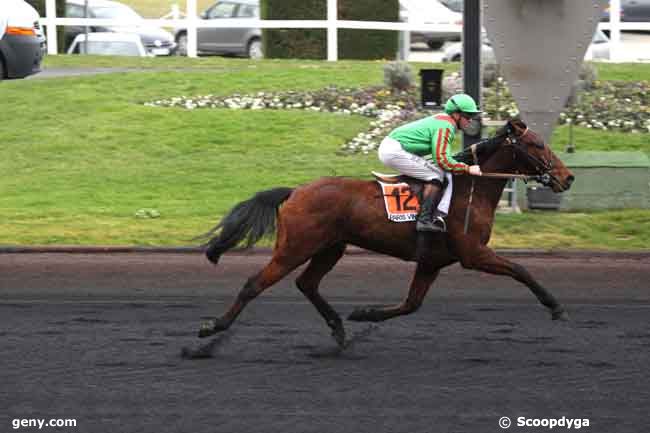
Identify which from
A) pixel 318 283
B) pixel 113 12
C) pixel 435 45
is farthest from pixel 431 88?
pixel 435 45

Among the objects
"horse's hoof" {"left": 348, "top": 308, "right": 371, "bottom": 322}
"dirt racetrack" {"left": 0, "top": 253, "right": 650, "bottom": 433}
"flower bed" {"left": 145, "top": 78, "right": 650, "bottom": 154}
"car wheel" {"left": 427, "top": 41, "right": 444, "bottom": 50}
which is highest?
"car wheel" {"left": 427, "top": 41, "right": 444, "bottom": 50}

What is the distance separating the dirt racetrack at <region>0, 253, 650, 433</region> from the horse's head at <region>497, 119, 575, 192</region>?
3.92 feet

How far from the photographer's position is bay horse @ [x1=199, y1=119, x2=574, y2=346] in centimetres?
855

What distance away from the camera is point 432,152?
8.79 meters

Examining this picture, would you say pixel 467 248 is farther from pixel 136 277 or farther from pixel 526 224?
pixel 526 224

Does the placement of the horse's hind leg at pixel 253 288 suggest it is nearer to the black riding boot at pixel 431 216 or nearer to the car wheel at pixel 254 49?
the black riding boot at pixel 431 216

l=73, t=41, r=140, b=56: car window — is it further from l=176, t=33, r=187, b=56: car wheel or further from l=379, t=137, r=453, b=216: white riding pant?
l=379, t=137, r=453, b=216: white riding pant

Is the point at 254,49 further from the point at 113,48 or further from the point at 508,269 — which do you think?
the point at 508,269

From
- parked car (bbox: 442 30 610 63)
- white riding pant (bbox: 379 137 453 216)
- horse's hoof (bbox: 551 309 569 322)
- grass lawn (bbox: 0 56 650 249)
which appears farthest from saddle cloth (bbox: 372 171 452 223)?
parked car (bbox: 442 30 610 63)

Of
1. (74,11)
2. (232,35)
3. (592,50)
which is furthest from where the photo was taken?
(74,11)

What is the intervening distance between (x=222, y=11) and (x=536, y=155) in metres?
20.1

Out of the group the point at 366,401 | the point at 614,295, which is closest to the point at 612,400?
the point at 366,401

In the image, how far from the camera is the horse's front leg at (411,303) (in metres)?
8.85

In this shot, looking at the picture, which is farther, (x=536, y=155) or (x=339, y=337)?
(x=536, y=155)
